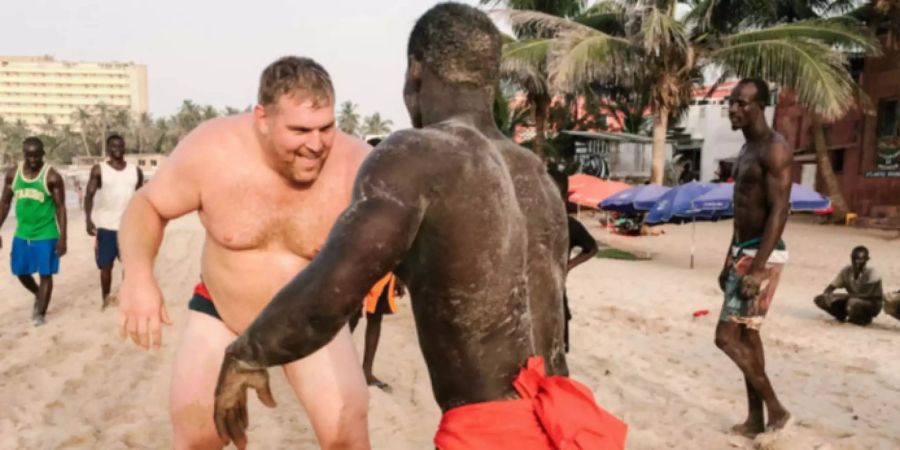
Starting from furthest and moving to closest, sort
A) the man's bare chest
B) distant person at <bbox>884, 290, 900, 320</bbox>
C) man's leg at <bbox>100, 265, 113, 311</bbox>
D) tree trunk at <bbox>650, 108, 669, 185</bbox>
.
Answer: tree trunk at <bbox>650, 108, 669, 185</bbox>, man's leg at <bbox>100, 265, 113, 311</bbox>, distant person at <bbox>884, 290, 900, 320</bbox>, the man's bare chest

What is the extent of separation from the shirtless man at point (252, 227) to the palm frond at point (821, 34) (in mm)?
15727

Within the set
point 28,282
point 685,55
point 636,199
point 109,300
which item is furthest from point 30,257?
point 685,55

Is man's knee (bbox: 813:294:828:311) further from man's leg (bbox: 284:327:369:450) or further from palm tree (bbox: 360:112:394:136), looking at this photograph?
palm tree (bbox: 360:112:394:136)

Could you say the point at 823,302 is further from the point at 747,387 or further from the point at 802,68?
the point at 802,68

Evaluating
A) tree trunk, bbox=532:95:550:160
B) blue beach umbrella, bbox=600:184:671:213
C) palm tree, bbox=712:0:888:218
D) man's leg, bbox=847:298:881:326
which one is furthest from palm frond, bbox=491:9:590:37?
man's leg, bbox=847:298:881:326

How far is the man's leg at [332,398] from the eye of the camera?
262 centimetres

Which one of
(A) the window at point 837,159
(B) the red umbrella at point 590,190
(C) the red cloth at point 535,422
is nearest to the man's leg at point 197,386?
(C) the red cloth at point 535,422

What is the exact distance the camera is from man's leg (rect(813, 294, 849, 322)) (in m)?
7.64

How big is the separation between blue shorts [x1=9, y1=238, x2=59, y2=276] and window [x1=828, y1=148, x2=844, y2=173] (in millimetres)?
20695

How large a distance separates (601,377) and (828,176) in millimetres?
17375

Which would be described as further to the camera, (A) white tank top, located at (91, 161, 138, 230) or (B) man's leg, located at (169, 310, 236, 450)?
(A) white tank top, located at (91, 161, 138, 230)

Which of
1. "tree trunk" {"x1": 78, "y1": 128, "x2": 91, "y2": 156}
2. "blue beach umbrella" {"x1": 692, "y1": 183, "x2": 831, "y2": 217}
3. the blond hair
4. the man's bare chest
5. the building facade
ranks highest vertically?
the building facade

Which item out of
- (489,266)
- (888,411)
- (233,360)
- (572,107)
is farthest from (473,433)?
(572,107)

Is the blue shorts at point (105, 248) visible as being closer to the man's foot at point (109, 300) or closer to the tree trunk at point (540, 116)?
the man's foot at point (109, 300)
